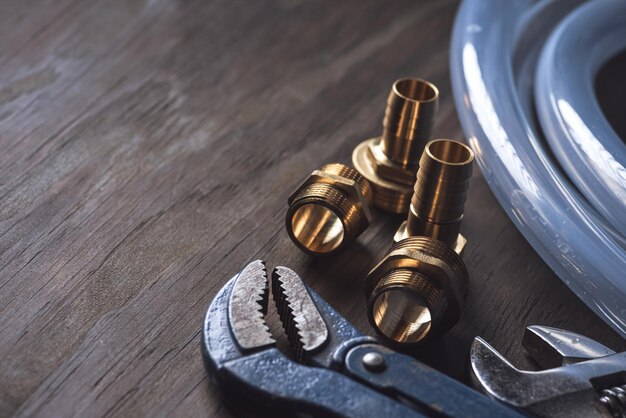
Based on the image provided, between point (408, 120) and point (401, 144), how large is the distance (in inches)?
1.9

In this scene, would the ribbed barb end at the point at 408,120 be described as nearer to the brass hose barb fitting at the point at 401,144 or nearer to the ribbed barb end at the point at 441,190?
the brass hose barb fitting at the point at 401,144

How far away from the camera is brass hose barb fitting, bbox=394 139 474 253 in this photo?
1121 mm

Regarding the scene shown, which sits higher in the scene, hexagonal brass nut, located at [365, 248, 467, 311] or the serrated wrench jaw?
the serrated wrench jaw

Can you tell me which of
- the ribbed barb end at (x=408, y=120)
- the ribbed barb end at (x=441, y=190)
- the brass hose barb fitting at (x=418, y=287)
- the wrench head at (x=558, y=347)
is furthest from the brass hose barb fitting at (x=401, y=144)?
the wrench head at (x=558, y=347)

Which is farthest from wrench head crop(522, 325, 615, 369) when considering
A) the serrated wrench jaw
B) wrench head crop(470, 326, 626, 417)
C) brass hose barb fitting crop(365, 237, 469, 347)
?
the serrated wrench jaw

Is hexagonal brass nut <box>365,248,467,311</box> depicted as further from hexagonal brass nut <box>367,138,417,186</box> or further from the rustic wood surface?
hexagonal brass nut <box>367,138,417,186</box>

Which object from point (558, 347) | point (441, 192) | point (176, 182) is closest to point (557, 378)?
point (558, 347)

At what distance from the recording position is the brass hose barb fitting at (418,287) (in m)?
1.04

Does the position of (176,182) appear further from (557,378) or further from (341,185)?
(557,378)

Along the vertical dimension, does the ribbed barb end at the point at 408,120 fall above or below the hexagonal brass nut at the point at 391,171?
above

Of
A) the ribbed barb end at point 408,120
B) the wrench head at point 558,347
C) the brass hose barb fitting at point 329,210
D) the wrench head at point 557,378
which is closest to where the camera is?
the wrench head at point 557,378

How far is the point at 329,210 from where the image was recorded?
48.6 inches

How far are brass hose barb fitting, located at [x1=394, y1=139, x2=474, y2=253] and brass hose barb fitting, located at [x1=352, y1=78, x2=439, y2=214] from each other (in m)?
0.09

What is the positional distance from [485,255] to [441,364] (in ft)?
0.85
